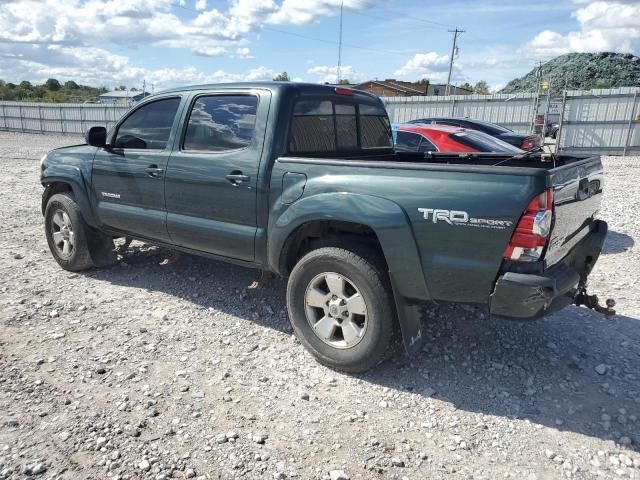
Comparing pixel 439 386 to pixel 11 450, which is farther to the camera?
pixel 439 386

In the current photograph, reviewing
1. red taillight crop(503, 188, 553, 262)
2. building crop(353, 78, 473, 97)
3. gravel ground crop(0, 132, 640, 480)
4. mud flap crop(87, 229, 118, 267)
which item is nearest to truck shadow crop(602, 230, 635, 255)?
gravel ground crop(0, 132, 640, 480)

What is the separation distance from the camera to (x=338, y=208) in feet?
10.7

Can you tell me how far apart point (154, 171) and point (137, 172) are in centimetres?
25

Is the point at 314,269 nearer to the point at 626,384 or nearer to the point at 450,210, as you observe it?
the point at 450,210

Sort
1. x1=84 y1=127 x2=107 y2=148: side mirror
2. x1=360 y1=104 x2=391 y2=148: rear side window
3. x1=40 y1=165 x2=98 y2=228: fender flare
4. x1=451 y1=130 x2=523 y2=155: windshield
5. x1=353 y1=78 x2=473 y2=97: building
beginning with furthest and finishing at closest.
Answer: x1=353 y1=78 x2=473 y2=97: building, x1=451 y1=130 x2=523 y2=155: windshield, x1=40 y1=165 x2=98 y2=228: fender flare, x1=84 y1=127 x2=107 y2=148: side mirror, x1=360 y1=104 x2=391 y2=148: rear side window

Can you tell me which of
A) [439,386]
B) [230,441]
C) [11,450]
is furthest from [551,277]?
[11,450]

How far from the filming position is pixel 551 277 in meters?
2.81

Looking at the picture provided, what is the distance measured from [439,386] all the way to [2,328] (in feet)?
11.3

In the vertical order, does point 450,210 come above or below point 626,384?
above

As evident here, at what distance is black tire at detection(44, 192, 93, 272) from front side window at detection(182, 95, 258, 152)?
175 centimetres

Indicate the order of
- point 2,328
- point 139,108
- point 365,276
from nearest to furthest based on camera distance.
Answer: point 365,276 < point 2,328 < point 139,108

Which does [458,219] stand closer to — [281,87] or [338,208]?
[338,208]

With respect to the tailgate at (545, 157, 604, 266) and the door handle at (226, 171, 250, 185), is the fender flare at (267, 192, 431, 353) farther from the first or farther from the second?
the tailgate at (545, 157, 604, 266)

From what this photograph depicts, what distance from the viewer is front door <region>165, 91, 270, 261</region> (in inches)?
149
